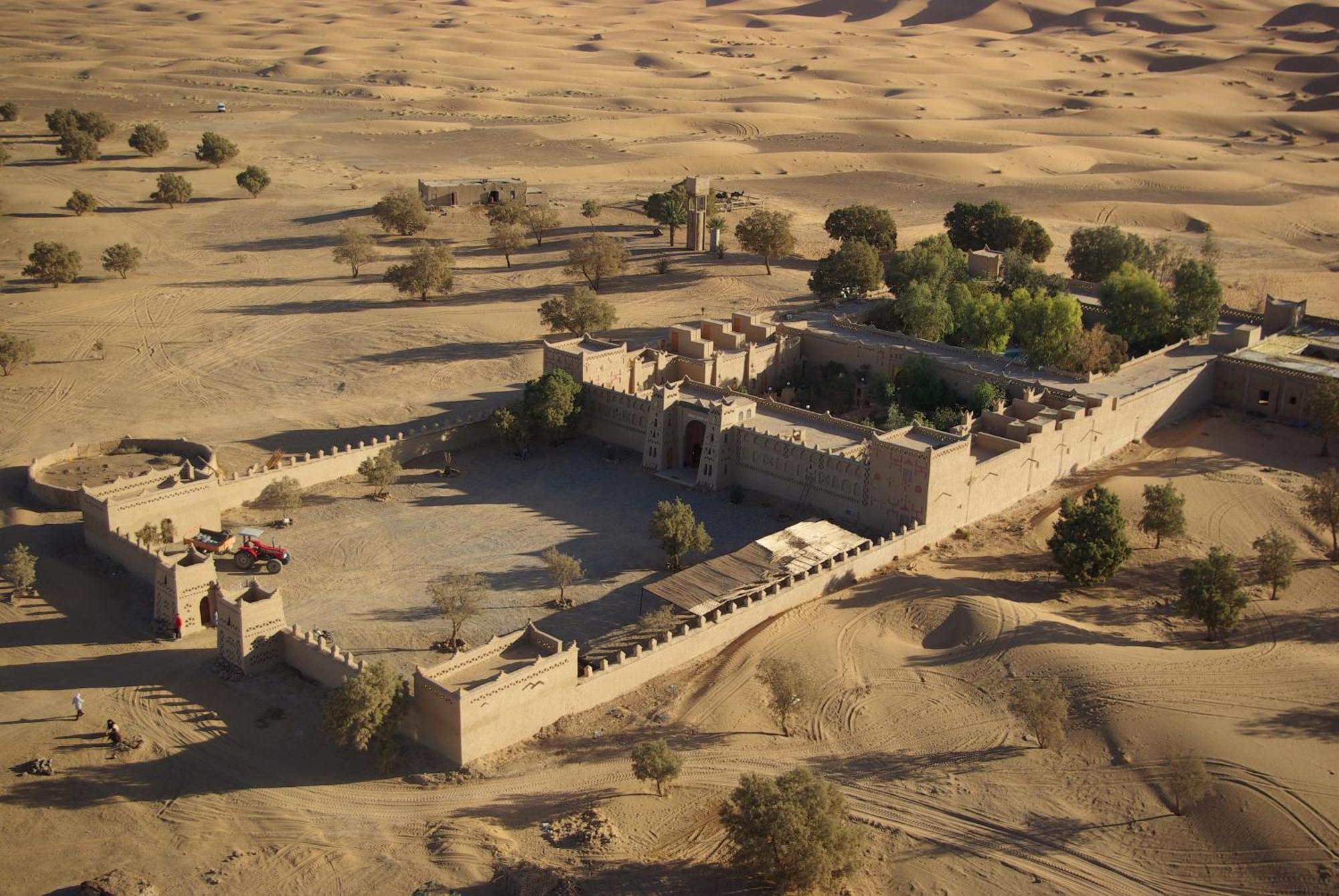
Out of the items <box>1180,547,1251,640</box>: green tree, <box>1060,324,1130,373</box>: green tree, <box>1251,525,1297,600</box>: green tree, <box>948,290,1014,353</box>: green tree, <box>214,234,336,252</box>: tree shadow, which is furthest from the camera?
<box>214,234,336,252</box>: tree shadow

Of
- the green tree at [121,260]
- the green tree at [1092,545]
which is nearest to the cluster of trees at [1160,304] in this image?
the green tree at [1092,545]

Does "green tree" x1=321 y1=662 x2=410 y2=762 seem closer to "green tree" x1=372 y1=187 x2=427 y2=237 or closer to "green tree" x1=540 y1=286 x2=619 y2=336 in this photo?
"green tree" x1=540 y1=286 x2=619 y2=336

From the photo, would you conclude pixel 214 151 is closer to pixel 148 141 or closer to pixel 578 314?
pixel 148 141

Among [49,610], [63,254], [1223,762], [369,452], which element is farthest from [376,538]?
[63,254]

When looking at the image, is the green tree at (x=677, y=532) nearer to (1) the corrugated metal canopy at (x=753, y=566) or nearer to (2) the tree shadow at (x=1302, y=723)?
(1) the corrugated metal canopy at (x=753, y=566)

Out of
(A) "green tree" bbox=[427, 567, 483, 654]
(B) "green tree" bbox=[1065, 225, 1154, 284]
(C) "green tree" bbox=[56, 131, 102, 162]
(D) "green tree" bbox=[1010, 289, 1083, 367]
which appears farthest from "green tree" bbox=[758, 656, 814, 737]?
(C) "green tree" bbox=[56, 131, 102, 162]

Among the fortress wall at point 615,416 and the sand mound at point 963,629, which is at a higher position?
the fortress wall at point 615,416

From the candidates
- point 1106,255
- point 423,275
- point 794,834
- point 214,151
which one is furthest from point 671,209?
point 794,834
